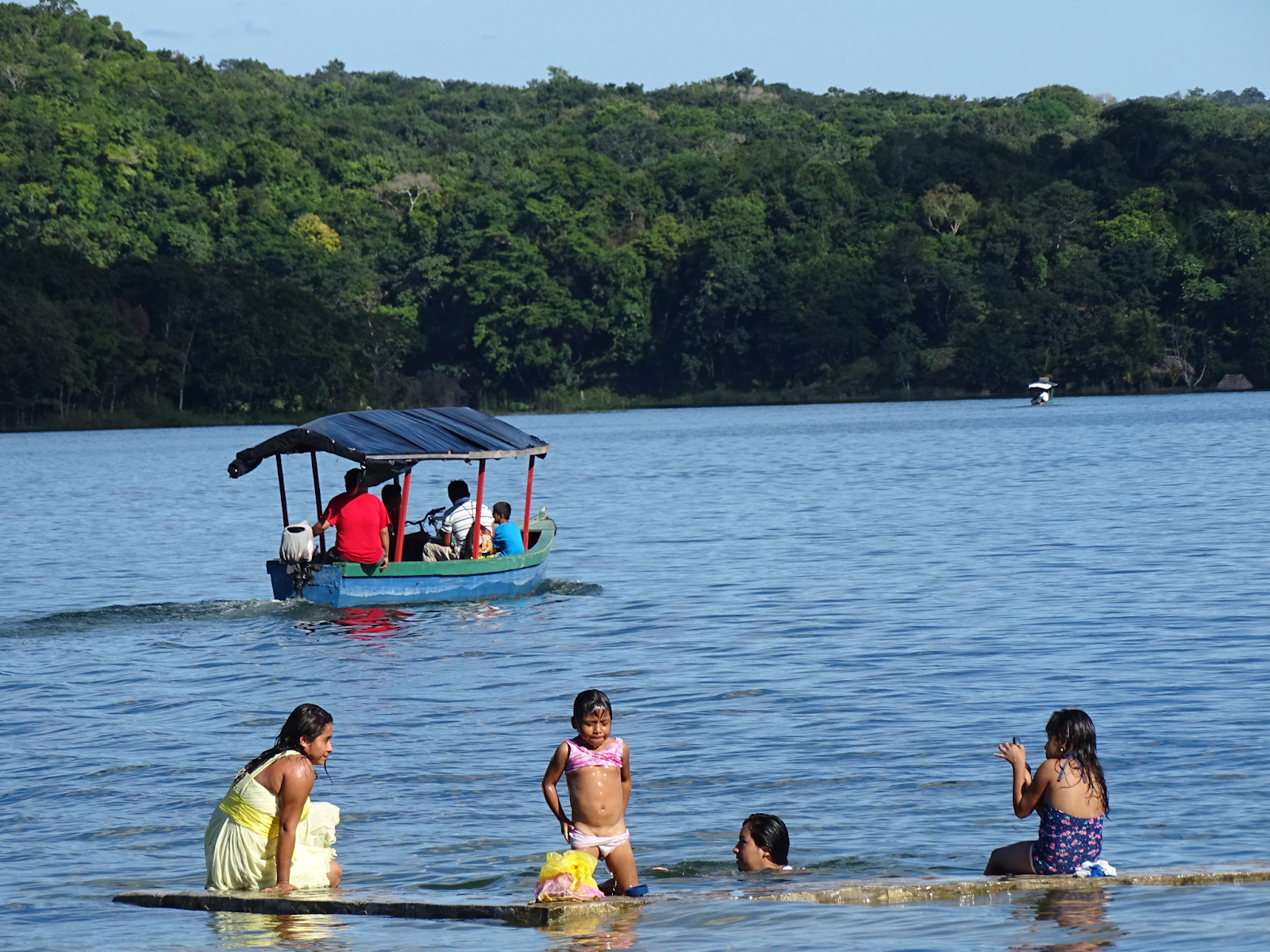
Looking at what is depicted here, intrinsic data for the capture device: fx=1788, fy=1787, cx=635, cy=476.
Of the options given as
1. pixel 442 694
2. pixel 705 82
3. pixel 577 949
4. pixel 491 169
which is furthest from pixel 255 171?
pixel 577 949

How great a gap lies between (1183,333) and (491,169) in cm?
5404

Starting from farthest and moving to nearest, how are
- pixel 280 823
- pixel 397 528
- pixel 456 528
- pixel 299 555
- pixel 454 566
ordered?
1. pixel 456 528
2. pixel 397 528
3. pixel 454 566
4. pixel 299 555
5. pixel 280 823

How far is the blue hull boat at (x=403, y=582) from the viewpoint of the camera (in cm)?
2308

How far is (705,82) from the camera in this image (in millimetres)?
196750

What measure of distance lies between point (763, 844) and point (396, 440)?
13.6 metres

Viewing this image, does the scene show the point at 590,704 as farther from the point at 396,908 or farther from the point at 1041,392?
the point at 1041,392

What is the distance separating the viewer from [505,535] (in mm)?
24516

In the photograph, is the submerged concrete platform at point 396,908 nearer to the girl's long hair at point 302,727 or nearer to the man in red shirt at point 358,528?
the girl's long hair at point 302,727

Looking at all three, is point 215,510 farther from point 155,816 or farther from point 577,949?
point 577,949

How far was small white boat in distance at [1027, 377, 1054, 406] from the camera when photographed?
106 meters

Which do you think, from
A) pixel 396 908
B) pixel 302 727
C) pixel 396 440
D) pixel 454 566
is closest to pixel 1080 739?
pixel 396 908

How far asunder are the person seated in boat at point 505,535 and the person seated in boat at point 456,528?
0.41 feet

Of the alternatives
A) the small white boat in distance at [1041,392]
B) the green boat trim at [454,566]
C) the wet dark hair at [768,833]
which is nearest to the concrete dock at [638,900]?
the wet dark hair at [768,833]

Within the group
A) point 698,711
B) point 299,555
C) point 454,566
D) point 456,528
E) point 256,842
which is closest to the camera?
A: point 256,842
